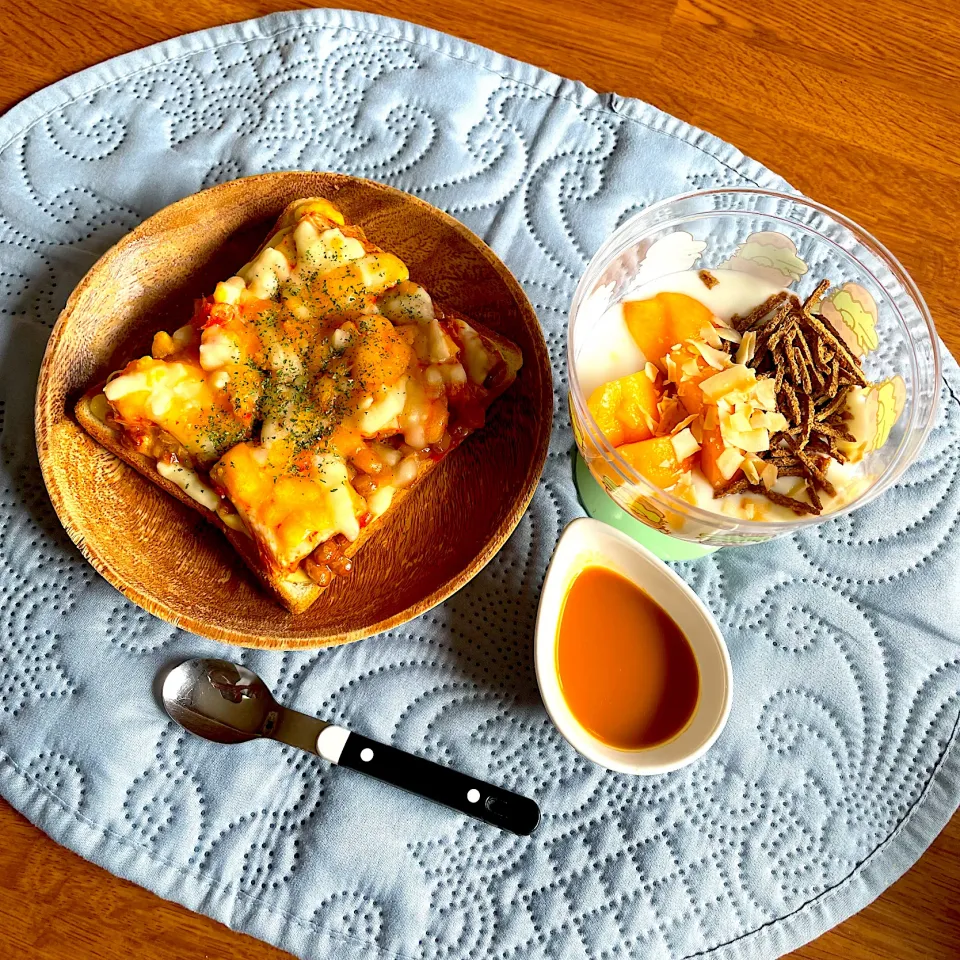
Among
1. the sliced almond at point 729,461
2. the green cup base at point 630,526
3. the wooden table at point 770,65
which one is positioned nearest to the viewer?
the sliced almond at point 729,461

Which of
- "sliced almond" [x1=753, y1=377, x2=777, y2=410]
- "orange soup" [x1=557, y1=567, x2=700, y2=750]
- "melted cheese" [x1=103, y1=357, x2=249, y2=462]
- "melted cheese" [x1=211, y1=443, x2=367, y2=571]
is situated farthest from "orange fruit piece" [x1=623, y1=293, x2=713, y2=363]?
"melted cheese" [x1=103, y1=357, x2=249, y2=462]

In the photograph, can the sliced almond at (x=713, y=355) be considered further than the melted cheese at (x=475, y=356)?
No

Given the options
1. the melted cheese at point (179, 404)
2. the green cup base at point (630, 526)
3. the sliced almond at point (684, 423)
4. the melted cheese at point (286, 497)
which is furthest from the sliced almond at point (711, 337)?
the melted cheese at point (179, 404)

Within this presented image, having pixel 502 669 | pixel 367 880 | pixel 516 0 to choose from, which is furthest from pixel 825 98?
pixel 367 880

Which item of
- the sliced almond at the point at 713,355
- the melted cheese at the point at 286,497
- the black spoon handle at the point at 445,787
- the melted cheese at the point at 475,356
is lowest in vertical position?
the black spoon handle at the point at 445,787

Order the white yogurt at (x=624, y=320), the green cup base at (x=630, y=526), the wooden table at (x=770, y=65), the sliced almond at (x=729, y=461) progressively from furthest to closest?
the wooden table at (x=770, y=65), the green cup base at (x=630, y=526), the white yogurt at (x=624, y=320), the sliced almond at (x=729, y=461)

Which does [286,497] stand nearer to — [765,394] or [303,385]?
[303,385]

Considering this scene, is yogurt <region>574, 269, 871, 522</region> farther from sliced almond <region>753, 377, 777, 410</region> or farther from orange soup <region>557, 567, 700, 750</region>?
orange soup <region>557, 567, 700, 750</region>

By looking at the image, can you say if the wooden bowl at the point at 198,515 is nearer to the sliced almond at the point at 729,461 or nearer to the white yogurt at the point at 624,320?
the white yogurt at the point at 624,320
